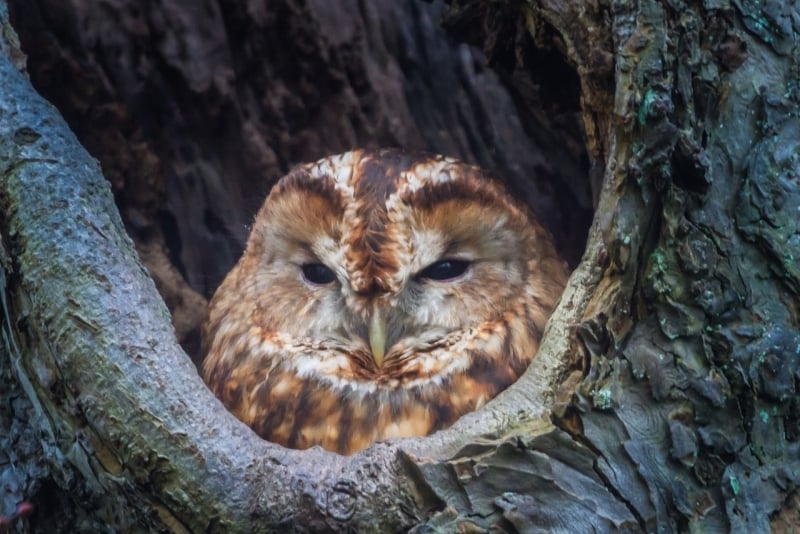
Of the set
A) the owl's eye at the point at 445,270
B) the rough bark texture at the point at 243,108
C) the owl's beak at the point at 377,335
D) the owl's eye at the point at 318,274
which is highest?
the rough bark texture at the point at 243,108

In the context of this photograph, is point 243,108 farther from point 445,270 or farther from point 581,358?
point 581,358

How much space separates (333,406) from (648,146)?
0.78m

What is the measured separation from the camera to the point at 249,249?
6.75 feet

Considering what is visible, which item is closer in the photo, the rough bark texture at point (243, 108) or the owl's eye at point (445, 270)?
the owl's eye at point (445, 270)

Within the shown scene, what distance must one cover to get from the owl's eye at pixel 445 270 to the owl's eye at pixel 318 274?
20 cm

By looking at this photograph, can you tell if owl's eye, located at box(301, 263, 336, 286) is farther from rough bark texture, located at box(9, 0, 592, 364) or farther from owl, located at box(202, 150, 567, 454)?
rough bark texture, located at box(9, 0, 592, 364)

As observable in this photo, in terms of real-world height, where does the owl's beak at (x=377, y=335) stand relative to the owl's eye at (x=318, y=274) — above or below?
below

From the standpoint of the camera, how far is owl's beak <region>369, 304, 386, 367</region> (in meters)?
1.76

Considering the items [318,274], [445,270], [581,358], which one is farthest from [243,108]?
[581,358]

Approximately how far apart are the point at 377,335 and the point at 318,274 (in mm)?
233

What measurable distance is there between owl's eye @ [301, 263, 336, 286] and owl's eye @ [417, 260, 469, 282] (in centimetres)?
20

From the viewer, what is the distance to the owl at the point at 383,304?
5.57ft

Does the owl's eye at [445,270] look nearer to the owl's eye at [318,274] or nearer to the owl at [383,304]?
the owl at [383,304]

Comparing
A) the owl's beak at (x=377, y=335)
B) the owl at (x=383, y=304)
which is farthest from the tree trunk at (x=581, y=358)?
the owl's beak at (x=377, y=335)
